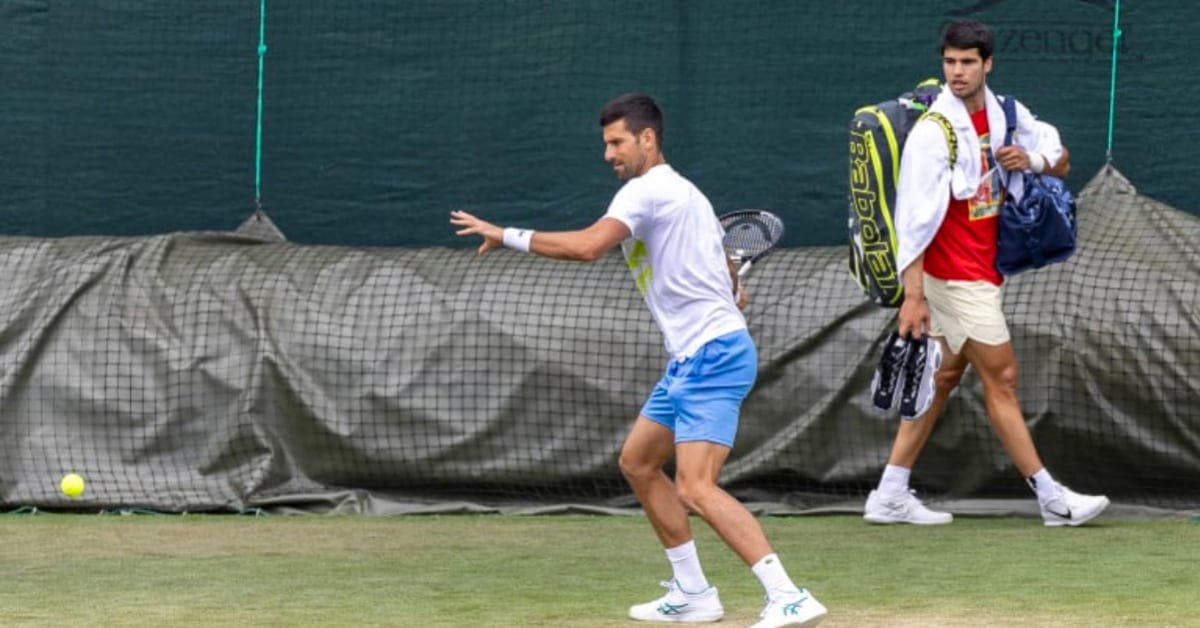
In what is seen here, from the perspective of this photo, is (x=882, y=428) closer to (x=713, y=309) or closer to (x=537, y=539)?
(x=537, y=539)

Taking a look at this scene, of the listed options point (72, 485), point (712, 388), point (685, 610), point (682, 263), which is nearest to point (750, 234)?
point (682, 263)

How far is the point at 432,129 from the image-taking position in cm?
1093

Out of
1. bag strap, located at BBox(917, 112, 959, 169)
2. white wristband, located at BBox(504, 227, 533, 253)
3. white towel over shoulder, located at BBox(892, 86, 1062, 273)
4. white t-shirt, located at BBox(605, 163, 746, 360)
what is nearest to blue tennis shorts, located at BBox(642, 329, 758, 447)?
white t-shirt, located at BBox(605, 163, 746, 360)

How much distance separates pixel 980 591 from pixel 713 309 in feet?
4.52

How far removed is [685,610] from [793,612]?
1.96ft

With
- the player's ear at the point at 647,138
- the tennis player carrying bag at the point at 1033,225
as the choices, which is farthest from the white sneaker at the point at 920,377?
the player's ear at the point at 647,138

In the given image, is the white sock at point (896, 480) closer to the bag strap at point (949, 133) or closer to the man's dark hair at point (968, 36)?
the bag strap at point (949, 133)

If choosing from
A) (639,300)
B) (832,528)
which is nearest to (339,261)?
(639,300)

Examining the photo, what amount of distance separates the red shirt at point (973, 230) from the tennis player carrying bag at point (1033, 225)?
2.3 inches

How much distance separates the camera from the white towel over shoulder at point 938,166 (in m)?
7.96

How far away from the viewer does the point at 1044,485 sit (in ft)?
27.0

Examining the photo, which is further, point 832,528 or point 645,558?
point 832,528

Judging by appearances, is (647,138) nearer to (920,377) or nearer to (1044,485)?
(920,377)

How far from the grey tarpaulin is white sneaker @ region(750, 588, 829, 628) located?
3.43 meters
